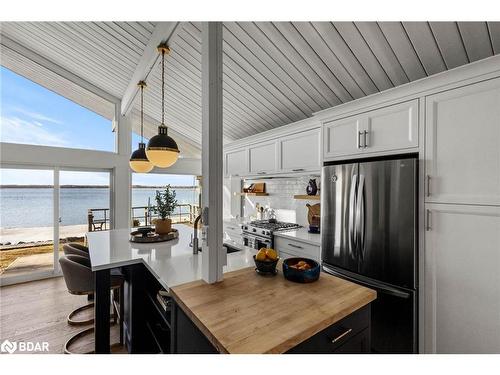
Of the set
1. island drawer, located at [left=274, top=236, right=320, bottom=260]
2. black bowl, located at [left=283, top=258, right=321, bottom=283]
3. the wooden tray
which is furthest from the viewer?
island drawer, located at [left=274, top=236, right=320, bottom=260]

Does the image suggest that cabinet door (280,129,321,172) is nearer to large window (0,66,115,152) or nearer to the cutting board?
the cutting board

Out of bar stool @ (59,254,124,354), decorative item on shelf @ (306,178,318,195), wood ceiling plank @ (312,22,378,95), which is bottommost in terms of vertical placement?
bar stool @ (59,254,124,354)

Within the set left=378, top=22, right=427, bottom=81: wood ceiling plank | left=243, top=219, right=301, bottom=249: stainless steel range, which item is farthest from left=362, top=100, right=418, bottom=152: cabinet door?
left=243, top=219, right=301, bottom=249: stainless steel range

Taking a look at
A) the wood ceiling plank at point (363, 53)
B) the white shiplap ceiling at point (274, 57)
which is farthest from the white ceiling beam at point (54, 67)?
the wood ceiling plank at point (363, 53)

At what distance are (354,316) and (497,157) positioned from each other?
4.50ft

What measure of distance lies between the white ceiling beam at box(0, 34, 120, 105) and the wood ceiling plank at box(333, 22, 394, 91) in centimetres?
437

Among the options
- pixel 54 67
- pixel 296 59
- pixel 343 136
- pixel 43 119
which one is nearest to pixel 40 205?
pixel 43 119

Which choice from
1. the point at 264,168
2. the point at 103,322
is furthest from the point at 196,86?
the point at 103,322

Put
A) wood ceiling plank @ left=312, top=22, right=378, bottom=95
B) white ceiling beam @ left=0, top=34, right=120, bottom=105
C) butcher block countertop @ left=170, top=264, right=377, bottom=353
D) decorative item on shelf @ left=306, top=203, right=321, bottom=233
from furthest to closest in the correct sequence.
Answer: white ceiling beam @ left=0, top=34, right=120, bottom=105, decorative item on shelf @ left=306, top=203, right=321, bottom=233, wood ceiling plank @ left=312, top=22, right=378, bottom=95, butcher block countertop @ left=170, top=264, right=377, bottom=353

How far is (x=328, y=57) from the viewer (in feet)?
7.02

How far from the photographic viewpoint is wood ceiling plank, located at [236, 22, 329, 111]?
2160 mm

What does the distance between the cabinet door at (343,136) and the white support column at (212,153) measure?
144 cm
